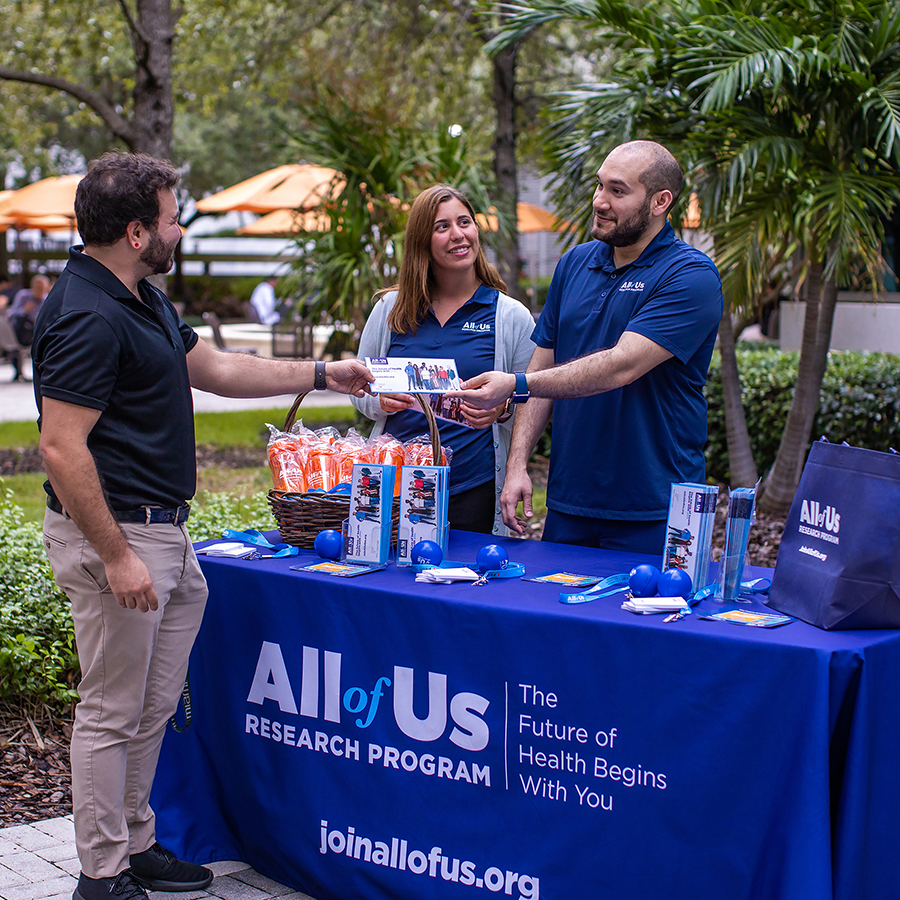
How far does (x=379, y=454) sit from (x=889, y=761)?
165cm

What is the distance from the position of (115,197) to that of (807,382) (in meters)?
5.40

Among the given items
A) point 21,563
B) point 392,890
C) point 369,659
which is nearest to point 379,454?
point 369,659

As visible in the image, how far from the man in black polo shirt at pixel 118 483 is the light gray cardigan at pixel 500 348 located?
964 millimetres

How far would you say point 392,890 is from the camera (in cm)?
284

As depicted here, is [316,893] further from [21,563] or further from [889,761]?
[21,563]

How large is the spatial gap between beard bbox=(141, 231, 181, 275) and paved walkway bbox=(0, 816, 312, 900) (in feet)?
5.90

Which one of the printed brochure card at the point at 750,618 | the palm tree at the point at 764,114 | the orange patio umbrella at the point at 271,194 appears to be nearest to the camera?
the printed brochure card at the point at 750,618

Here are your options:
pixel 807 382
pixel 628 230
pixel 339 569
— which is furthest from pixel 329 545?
pixel 807 382

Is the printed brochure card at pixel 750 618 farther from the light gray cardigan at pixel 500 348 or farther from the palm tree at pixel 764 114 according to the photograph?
the palm tree at pixel 764 114

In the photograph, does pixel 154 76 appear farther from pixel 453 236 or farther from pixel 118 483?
pixel 118 483

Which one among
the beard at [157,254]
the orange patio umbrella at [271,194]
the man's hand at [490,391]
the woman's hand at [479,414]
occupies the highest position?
the orange patio umbrella at [271,194]

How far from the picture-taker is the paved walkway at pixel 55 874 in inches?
121

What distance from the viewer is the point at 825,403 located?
7961 mm

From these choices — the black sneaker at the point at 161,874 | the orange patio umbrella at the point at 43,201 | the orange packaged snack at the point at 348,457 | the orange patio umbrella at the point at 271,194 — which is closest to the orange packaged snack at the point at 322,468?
the orange packaged snack at the point at 348,457
